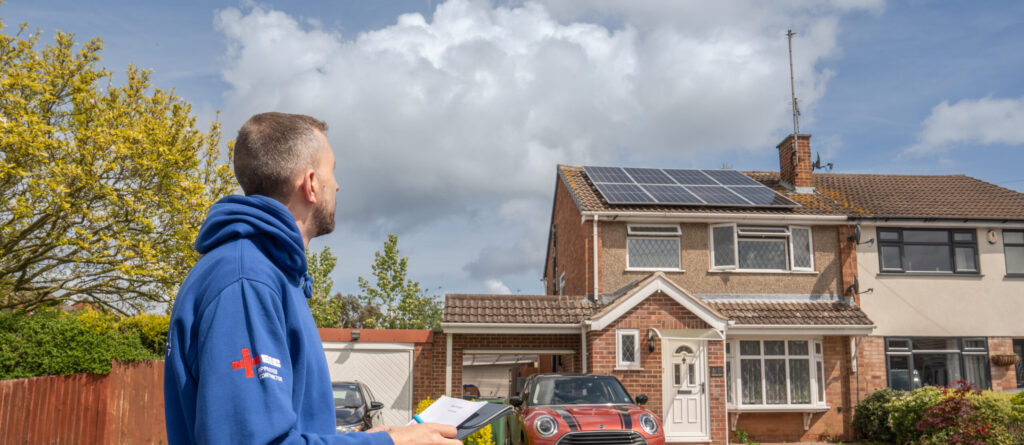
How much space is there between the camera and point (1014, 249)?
19.9 metres

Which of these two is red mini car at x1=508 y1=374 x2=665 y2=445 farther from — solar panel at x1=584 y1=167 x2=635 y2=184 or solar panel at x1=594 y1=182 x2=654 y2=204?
solar panel at x1=584 y1=167 x2=635 y2=184

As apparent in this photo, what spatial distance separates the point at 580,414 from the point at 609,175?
12495 mm

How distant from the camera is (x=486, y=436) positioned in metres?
11.0

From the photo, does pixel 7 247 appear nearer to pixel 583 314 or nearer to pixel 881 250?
pixel 583 314

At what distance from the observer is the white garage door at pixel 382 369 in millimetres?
17797

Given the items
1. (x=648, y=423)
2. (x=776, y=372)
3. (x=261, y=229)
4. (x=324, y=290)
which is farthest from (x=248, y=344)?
(x=324, y=290)

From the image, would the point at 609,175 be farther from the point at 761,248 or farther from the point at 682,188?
the point at 761,248

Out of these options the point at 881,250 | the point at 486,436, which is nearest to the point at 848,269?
the point at 881,250

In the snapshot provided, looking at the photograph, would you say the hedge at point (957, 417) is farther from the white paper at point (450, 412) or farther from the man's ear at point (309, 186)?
the man's ear at point (309, 186)

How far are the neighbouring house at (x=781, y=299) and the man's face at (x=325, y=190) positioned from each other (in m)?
15.2

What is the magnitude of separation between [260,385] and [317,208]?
1.91 ft

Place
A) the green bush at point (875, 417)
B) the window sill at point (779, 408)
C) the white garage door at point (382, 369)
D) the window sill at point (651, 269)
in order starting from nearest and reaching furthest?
1. the green bush at point (875, 417)
2. the white garage door at point (382, 369)
3. the window sill at point (779, 408)
4. the window sill at point (651, 269)

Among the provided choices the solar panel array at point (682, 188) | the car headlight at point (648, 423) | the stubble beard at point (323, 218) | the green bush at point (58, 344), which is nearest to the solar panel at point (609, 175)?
the solar panel array at point (682, 188)

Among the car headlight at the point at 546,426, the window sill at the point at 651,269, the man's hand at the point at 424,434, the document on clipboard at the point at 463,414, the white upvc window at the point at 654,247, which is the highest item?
the white upvc window at the point at 654,247
